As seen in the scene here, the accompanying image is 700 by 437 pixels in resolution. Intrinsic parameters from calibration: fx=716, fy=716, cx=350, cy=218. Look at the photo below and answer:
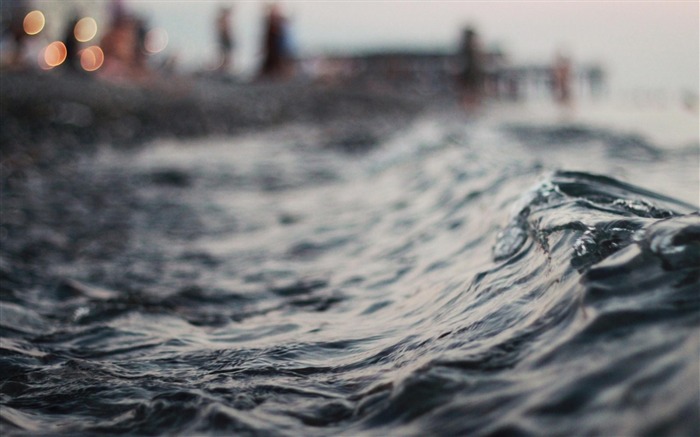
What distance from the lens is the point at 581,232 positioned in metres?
2.72

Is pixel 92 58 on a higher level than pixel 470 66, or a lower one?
higher

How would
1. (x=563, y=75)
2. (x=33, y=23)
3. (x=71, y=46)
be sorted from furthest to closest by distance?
1. (x=563, y=75)
2. (x=71, y=46)
3. (x=33, y=23)

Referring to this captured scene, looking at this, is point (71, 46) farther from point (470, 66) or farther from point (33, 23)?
point (470, 66)

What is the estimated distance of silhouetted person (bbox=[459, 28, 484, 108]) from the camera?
2111 cm

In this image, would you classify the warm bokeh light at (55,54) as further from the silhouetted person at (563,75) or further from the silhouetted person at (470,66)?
the silhouetted person at (563,75)

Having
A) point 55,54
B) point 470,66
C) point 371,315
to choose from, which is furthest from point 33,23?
point 371,315

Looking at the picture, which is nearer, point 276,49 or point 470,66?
point 470,66

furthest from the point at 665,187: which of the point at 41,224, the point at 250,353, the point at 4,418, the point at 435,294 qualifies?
the point at 4,418

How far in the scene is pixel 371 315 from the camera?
3389 mm

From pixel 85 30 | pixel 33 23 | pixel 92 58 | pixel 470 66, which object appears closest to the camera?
pixel 33 23

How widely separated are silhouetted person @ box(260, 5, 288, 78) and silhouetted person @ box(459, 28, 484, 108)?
22.4ft

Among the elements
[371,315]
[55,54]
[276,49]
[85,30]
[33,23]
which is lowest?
[371,315]

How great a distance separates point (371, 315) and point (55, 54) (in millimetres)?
19511

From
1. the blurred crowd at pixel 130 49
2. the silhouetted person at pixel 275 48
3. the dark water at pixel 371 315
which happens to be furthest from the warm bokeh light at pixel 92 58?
the dark water at pixel 371 315
